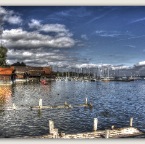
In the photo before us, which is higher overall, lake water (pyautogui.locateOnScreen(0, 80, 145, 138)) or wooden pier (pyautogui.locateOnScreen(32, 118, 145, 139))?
lake water (pyautogui.locateOnScreen(0, 80, 145, 138))

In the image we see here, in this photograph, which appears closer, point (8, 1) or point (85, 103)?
point (8, 1)

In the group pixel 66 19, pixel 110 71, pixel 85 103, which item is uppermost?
pixel 66 19

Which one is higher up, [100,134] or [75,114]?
Result: [75,114]

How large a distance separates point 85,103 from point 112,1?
409cm

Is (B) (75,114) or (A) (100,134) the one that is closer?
(A) (100,134)

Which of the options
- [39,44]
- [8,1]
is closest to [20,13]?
[8,1]

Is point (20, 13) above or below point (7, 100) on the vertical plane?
above

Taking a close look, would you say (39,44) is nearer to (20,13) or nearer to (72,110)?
(20,13)


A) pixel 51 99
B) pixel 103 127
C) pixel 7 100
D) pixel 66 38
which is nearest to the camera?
pixel 66 38

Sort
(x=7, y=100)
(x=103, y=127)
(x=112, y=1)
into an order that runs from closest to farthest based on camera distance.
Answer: (x=112, y=1)
(x=103, y=127)
(x=7, y=100)

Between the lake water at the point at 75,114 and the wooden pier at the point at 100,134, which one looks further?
the lake water at the point at 75,114

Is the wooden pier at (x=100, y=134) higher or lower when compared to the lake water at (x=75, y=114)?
lower

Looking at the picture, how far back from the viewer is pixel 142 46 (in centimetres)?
1078

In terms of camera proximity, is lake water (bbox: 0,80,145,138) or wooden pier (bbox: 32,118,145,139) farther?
lake water (bbox: 0,80,145,138)
